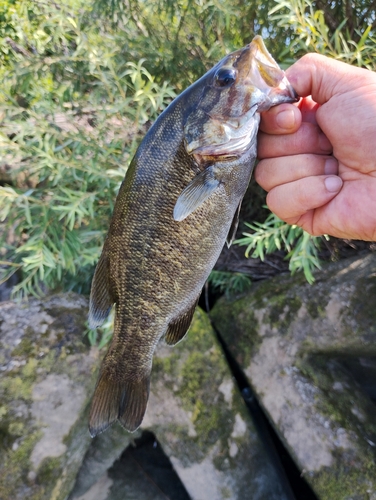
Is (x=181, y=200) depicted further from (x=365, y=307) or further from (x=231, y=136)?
(x=365, y=307)

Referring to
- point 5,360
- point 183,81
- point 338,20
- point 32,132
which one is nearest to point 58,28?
point 32,132

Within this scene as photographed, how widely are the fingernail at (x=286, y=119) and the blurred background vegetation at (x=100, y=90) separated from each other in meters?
0.92

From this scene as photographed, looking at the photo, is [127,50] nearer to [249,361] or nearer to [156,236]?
[156,236]

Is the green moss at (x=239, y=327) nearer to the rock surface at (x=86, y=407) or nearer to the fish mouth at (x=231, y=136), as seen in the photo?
the rock surface at (x=86, y=407)

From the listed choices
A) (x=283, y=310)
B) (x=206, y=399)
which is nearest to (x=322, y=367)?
(x=283, y=310)

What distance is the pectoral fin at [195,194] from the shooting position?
1145 millimetres

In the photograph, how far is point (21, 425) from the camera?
2348 millimetres

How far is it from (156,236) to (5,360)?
1775mm

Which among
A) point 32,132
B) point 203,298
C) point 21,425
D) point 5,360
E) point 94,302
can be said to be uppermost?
point 32,132

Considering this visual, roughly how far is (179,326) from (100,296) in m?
0.32

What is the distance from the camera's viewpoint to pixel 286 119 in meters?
1.17

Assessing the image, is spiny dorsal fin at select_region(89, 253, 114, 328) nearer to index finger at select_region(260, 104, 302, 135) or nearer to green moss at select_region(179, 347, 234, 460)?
index finger at select_region(260, 104, 302, 135)

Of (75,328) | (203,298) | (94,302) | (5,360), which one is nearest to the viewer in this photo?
(94,302)

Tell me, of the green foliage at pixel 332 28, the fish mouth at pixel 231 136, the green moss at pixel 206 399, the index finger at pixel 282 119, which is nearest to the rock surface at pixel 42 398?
the green moss at pixel 206 399
